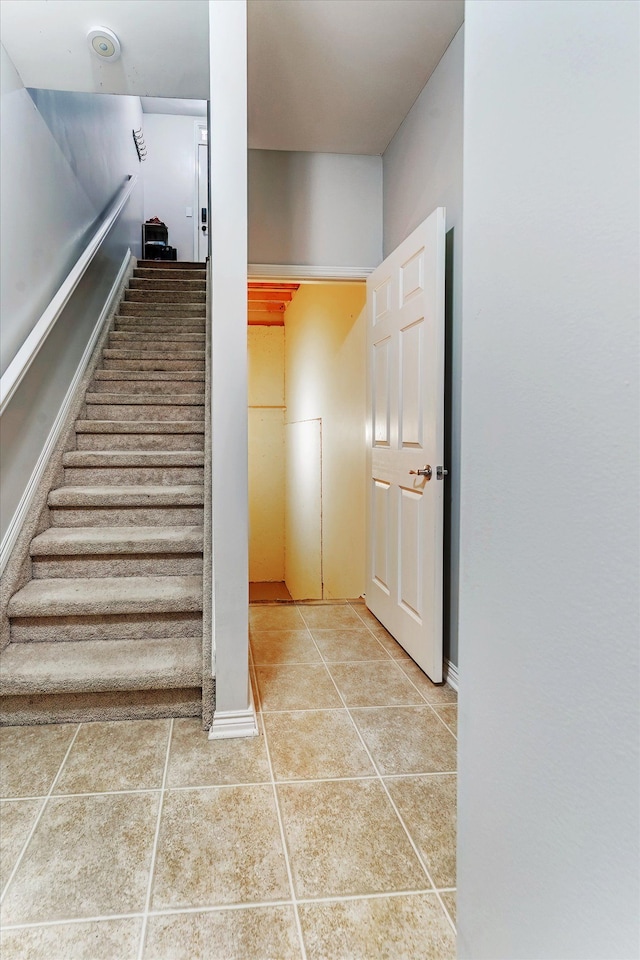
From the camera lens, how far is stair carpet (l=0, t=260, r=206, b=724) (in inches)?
79.4

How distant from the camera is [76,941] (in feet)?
3.71

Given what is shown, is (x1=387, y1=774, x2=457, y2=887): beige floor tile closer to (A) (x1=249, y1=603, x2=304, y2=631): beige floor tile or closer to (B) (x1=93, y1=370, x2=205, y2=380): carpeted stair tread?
(A) (x1=249, y1=603, x2=304, y2=631): beige floor tile

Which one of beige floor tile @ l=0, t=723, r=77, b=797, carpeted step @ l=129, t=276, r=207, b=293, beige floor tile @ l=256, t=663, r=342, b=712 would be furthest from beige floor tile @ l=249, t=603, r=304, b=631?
carpeted step @ l=129, t=276, r=207, b=293

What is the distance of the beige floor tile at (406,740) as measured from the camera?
1747 mm

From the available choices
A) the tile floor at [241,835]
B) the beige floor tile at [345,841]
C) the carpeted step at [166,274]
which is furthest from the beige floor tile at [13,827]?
the carpeted step at [166,274]

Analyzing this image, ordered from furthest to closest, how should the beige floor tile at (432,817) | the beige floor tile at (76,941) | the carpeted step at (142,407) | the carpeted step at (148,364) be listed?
the carpeted step at (148,364)
the carpeted step at (142,407)
the beige floor tile at (432,817)
the beige floor tile at (76,941)

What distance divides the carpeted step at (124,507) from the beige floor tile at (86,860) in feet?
4.42

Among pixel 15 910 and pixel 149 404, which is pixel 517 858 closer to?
pixel 15 910

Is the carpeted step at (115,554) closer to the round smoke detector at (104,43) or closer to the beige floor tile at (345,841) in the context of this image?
the beige floor tile at (345,841)

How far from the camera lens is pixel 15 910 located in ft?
3.96

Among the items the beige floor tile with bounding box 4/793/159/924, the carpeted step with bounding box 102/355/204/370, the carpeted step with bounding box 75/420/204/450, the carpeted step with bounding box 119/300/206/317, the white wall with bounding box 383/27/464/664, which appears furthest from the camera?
the carpeted step with bounding box 119/300/206/317

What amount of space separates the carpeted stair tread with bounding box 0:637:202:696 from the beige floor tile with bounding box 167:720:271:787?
0.66 ft

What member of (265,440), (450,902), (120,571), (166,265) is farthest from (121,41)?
(265,440)

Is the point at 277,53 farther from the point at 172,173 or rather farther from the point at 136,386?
the point at 172,173
